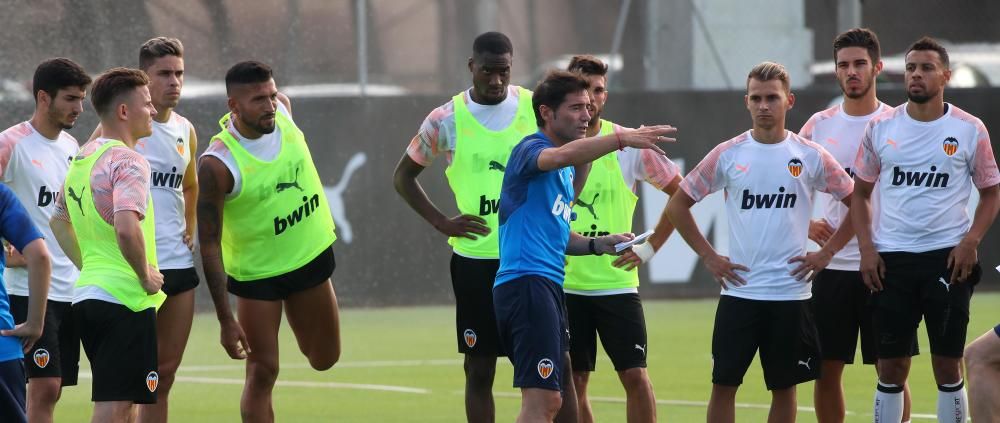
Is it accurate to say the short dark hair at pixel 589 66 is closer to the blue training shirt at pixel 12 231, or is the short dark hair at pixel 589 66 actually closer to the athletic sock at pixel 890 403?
the athletic sock at pixel 890 403

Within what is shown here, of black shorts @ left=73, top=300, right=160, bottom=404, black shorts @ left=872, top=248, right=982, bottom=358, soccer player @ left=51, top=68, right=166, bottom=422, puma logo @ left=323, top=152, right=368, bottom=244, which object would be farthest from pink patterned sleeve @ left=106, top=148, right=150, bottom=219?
puma logo @ left=323, top=152, right=368, bottom=244

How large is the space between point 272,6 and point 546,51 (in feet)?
16.0

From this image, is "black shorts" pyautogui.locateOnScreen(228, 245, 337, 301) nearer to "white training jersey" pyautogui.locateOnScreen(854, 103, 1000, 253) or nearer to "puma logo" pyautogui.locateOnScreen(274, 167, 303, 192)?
"puma logo" pyautogui.locateOnScreen(274, 167, 303, 192)

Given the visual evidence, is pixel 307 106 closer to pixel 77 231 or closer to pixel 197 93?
pixel 197 93

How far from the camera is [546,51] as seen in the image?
71.9ft

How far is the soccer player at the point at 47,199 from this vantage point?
8438 mm

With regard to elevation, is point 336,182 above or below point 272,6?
below

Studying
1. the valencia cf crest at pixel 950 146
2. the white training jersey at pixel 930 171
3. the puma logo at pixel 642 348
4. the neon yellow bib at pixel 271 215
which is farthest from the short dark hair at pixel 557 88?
the valencia cf crest at pixel 950 146

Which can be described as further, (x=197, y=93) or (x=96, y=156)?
(x=197, y=93)

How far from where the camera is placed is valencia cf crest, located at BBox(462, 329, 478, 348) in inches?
343

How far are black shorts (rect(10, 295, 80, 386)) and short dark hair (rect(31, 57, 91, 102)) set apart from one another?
4.00 ft

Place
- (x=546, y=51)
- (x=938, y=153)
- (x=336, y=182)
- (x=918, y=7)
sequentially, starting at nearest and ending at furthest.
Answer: (x=938, y=153)
(x=336, y=182)
(x=918, y=7)
(x=546, y=51)

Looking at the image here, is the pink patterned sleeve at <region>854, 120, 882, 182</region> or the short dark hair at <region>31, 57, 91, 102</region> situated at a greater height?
the short dark hair at <region>31, 57, 91, 102</region>

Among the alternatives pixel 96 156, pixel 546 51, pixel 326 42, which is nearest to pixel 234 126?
pixel 96 156
